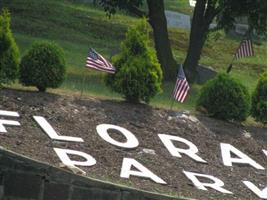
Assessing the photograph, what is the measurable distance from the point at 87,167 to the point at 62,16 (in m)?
20.5

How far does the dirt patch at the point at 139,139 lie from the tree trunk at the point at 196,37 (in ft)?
31.2

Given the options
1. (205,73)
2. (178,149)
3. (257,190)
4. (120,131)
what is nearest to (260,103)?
(178,149)

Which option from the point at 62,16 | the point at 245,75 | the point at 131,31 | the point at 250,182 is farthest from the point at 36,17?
the point at 250,182

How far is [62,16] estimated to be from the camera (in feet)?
96.2

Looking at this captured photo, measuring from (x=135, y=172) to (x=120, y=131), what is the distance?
1.15 meters

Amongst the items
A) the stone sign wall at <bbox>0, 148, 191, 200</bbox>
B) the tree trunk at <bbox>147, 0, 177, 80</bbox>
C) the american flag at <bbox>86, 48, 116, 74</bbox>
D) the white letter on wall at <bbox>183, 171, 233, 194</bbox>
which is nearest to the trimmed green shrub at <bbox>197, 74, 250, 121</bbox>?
the american flag at <bbox>86, 48, 116, 74</bbox>

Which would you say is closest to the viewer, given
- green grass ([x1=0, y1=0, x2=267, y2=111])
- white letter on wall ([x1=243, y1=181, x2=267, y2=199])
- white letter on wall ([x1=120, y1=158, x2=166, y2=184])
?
white letter on wall ([x1=120, y1=158, x2=166, y2=184])

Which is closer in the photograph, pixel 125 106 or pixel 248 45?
pixel 125 106

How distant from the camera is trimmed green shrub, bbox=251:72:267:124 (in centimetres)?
1221

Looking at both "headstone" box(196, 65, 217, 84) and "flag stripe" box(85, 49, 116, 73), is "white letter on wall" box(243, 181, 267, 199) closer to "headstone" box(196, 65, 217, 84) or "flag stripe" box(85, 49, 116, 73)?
"flag stripe" box(85, 49, 116, 73)

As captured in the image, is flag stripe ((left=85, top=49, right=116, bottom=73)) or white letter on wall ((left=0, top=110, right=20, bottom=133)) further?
flag stripe ((left=85, top=49, right=116, bottom=73))

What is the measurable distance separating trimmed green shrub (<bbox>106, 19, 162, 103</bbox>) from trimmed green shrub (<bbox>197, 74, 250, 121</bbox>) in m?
0.85

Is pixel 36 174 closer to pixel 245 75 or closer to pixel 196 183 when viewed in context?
pixel 196 183

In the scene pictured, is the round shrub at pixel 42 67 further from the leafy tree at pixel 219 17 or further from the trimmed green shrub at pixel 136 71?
the leafy tree at pixel 219 17
